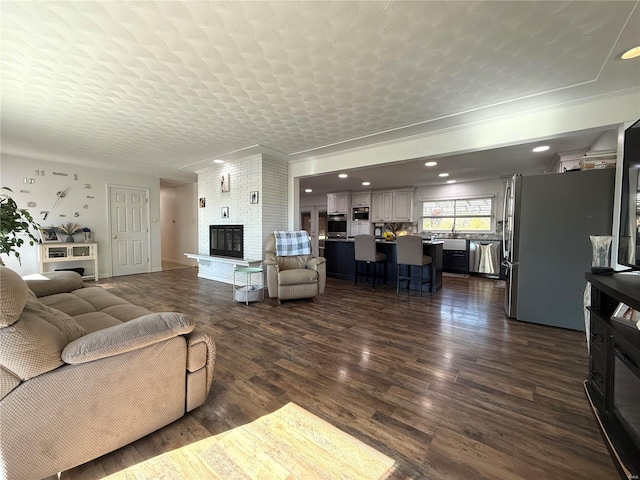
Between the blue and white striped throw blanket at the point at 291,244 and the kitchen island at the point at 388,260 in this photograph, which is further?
the kitchen island at the point at 388,260

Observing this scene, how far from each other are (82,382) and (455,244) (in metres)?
7.21

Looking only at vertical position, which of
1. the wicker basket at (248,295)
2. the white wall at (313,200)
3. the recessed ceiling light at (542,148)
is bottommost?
the wicker basket at (248,295)

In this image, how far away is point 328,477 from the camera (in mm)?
1180

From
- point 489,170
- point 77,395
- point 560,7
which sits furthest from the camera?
point 489,170

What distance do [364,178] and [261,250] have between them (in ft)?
10.3

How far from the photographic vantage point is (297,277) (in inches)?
152

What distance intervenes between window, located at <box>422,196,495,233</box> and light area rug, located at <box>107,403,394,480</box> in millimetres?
6841

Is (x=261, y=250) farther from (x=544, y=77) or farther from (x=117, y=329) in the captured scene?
(x=544, y=77)

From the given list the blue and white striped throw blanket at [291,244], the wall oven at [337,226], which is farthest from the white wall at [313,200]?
the blue and white striped throw blanket at [291,244]

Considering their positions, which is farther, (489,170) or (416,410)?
(489,170)

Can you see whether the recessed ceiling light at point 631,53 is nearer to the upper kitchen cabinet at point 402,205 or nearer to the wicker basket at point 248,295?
the wicker basket at point 248,295

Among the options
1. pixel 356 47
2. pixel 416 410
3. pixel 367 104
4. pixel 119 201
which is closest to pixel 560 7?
pixel 356 47

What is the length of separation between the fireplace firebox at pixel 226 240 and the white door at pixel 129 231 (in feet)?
7.38

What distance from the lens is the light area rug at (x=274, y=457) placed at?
1.19 m
